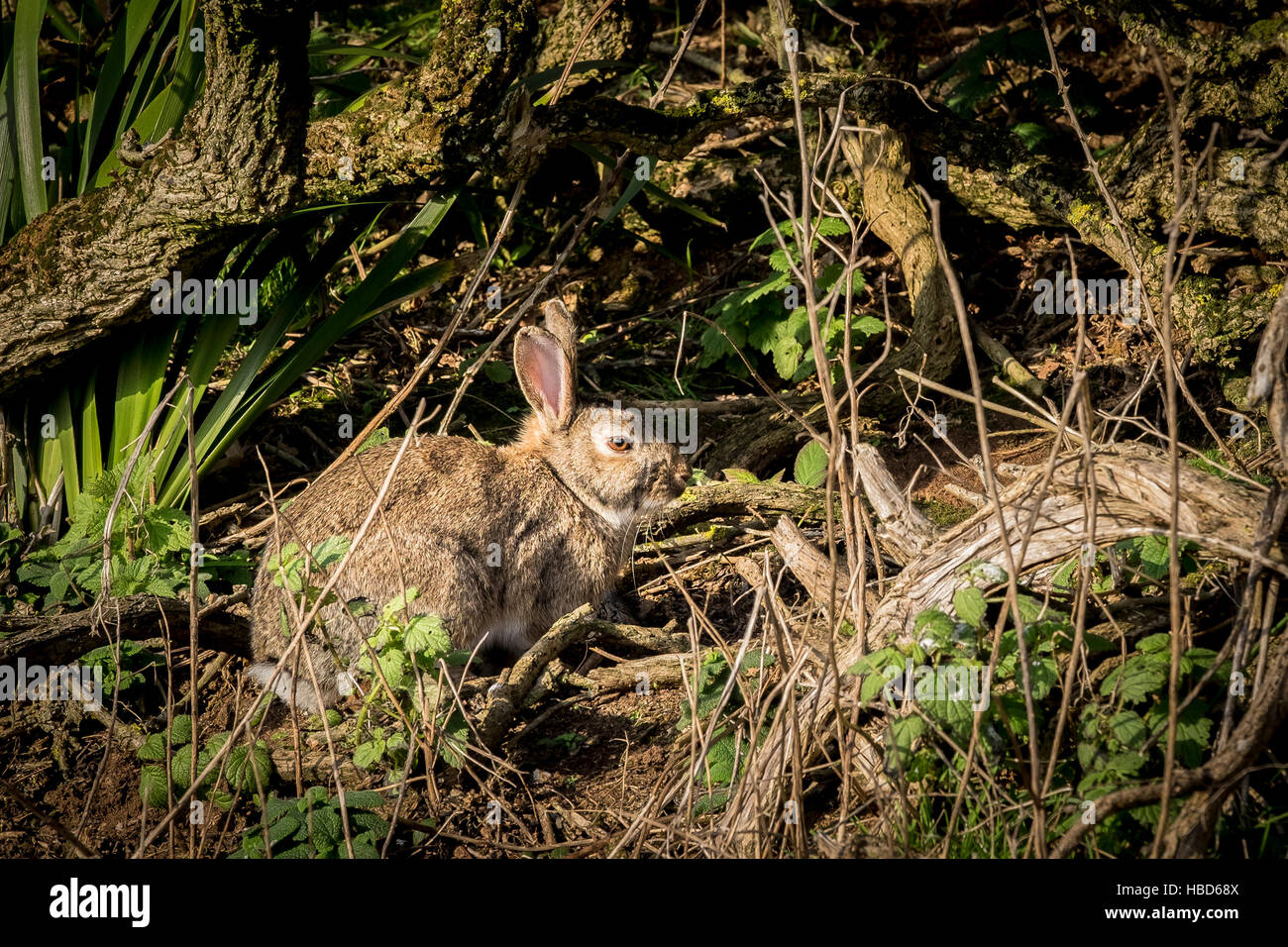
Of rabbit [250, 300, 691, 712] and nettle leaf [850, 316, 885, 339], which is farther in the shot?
nettle leaf [850, 316, 885, 339]

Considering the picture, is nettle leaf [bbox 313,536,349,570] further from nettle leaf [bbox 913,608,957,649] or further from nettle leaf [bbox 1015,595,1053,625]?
nettle leaf [bbox 1015,595,1053,625]

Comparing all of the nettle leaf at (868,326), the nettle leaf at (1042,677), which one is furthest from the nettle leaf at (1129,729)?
the nettle leaf at (868,326)

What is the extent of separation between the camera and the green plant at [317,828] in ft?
12.4

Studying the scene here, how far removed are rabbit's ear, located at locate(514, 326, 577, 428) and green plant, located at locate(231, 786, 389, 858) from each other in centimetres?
237

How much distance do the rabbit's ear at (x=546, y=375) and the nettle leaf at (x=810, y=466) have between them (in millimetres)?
1238

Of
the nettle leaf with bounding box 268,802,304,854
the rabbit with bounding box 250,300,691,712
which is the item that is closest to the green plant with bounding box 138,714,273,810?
the nettle leaf with bounding box 268,802,304,854

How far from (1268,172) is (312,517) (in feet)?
15.6

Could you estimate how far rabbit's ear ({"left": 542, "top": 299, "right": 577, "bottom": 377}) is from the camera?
5668 mm

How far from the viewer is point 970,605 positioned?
3.27 metres

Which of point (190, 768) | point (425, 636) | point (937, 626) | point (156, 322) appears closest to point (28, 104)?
point (156, 322)

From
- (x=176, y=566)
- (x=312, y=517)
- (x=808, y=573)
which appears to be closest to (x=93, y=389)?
(x=176, y=566)

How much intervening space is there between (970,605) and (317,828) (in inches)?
89.6

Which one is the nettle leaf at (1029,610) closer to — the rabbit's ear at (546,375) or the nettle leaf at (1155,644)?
the nettle leaf at (1155,644)
